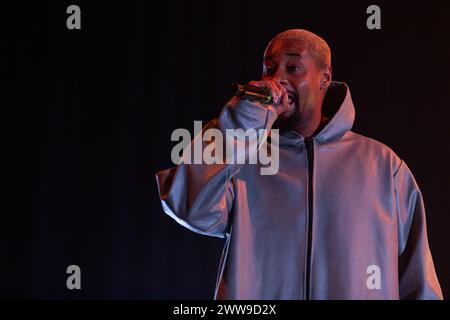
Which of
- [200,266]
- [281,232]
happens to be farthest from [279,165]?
[200,266]

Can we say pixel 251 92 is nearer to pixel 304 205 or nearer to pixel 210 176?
pixel 210 176

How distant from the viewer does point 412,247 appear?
1554 millimetres

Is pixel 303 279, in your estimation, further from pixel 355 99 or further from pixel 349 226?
pixel 355 99

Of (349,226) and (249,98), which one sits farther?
(349,226)

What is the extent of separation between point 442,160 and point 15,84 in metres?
1.56

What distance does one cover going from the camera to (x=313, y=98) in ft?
5.18

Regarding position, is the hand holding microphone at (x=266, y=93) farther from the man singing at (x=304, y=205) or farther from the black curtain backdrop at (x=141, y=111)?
the black curtain backdrop at (x=141, y=111)

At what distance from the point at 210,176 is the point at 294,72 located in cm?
33

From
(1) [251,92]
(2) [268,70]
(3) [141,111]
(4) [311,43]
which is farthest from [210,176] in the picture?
(3) [141,111]

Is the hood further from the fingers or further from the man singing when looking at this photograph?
the fingers

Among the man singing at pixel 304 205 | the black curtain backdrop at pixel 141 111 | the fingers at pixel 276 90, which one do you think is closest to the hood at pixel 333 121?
the man singing at pixel 304 205

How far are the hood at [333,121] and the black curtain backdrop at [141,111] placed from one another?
1021 mm

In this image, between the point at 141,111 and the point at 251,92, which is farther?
the point at 141,111
